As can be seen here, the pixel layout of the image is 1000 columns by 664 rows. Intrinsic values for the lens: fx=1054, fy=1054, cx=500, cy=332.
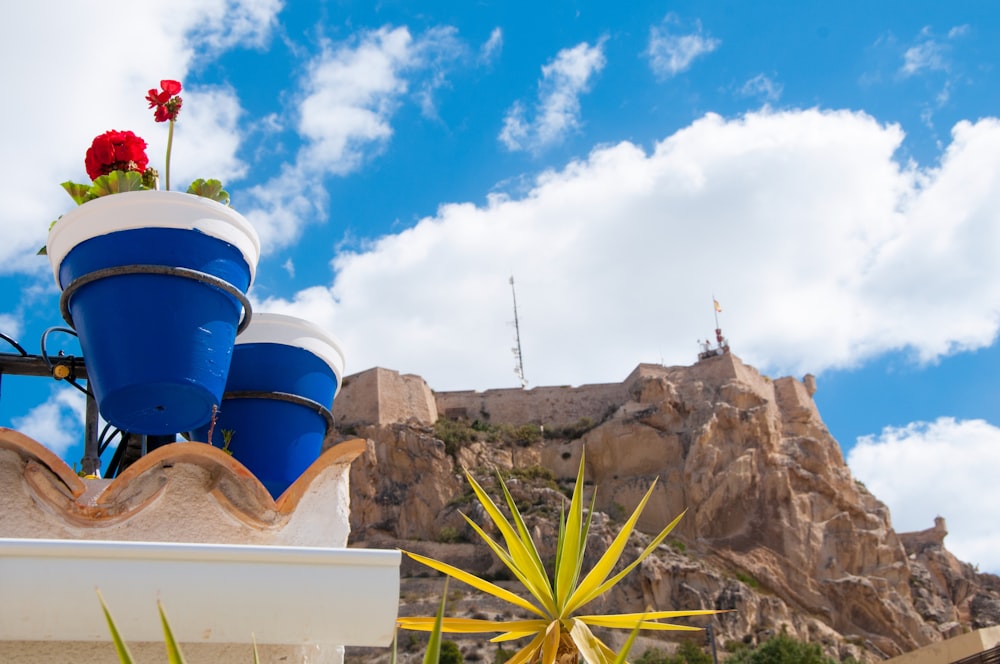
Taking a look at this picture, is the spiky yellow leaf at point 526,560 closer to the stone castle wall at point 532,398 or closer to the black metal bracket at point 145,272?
the black metal bracket at point 145,272

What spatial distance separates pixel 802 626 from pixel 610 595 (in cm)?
723

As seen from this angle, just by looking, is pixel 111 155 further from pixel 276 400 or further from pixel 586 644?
pixel 586 644

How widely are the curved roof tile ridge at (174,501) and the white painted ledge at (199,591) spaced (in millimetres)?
344

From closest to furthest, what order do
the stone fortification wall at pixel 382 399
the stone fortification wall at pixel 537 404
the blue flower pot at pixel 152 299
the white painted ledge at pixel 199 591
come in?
the white painted ledge at pixel 199 591 < the blue flower pot at pixel 152 299 < the stone fortification wall at pixel 382 399 < the stone fortification wall at pixel 537 404

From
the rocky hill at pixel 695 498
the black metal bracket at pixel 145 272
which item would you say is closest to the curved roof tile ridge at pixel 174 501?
the black metal bracket at pixel 145 272

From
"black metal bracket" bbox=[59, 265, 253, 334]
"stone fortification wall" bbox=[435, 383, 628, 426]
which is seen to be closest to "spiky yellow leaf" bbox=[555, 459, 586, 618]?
"black metal bracket" bbox=[59, 265, 253, 334]

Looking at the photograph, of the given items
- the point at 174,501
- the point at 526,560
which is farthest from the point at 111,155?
the point at 526,560

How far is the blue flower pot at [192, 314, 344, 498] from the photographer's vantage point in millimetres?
4590

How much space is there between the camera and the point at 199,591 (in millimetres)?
2961

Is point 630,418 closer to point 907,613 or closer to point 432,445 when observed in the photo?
point 432,445

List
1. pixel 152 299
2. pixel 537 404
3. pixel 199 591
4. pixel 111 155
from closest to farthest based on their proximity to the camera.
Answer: pixel 199 591 < pixel 152 299 < pixel 111 155 < pixel 537 404

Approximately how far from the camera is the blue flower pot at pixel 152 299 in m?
3.84

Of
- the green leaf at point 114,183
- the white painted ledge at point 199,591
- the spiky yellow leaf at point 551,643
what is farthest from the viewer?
the green leaf at point 114,183

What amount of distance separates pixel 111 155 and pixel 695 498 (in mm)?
41814
